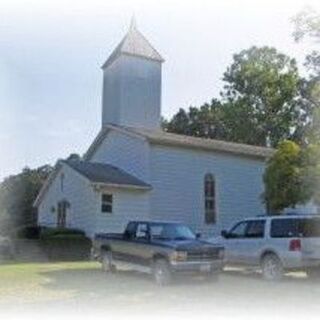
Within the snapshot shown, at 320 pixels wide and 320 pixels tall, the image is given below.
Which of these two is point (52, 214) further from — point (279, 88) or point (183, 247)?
point (279, 88)

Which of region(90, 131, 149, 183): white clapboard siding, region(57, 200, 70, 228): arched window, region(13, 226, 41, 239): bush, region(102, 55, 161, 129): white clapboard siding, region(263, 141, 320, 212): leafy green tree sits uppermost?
region(102, 55, 161, 129): white clapboard siding

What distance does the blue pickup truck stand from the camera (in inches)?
770

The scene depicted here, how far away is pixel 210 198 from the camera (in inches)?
1513

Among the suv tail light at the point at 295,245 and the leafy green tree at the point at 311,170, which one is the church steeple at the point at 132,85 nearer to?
the leafy green tree at the point at 311,170

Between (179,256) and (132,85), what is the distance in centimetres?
2353

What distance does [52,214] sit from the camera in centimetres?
4050

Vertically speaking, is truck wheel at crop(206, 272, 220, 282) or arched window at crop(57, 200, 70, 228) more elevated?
arched window at crop(57, 200, 70, 228)

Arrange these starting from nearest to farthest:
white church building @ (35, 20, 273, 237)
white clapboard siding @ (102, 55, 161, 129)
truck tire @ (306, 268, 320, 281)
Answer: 1. truck tire @ (306, 268, 320, 281)
2. white church building @ (35, 20, 273, 237)
3. white clapboard siding @ (102, 55, 161, 129)

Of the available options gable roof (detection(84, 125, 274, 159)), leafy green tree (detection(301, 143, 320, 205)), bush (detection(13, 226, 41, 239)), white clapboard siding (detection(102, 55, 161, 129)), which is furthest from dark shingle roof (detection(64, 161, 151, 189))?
leafy green tree (detection(301, 143, 320, 205))

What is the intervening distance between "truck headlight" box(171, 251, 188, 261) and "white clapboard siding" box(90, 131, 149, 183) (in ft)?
53.7

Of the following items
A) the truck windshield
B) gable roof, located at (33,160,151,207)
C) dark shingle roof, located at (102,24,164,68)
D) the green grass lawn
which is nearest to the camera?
the green grass lawn

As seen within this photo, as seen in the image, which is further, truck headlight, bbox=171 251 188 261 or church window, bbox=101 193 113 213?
church window, bbox=101 193 113 213

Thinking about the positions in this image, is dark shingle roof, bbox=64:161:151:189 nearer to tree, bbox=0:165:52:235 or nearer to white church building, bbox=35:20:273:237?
white church building, bbox=35:20:273:237

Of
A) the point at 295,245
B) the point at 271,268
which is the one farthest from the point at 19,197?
the point at 295,245
